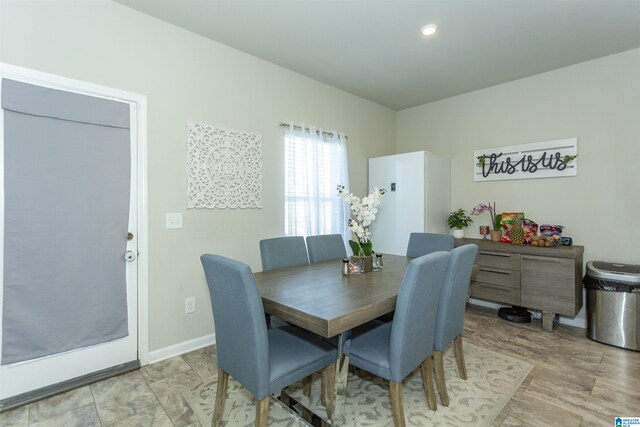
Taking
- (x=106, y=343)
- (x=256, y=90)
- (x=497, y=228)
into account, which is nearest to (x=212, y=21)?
(x=256, y=90)

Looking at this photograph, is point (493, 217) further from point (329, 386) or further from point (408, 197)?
point (329, 386)

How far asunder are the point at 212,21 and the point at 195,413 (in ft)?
9.09

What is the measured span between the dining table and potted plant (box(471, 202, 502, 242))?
6.52 feet

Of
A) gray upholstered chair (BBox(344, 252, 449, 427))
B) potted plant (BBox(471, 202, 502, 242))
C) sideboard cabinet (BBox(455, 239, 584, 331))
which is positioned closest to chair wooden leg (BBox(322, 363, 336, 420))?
gray upholstered chair (BBox(344, 252, 449, 427))

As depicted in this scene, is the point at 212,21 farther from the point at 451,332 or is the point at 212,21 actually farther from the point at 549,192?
the point at 549,192

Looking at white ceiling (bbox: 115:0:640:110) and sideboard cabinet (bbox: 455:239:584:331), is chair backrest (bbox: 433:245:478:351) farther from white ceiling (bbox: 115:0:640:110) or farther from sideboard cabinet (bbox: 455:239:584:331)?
white ceiling (bbox: 115:0:640:110)

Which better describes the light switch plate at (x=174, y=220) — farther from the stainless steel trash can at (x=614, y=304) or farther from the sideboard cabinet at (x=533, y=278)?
the stainless steel trash can at (x=614, y=304)

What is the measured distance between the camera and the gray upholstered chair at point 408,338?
151cm

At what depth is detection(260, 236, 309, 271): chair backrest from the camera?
2402mm

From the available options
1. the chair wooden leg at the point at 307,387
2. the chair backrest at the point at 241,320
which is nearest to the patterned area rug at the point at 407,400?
the chair wooden leg at the point at 307,387

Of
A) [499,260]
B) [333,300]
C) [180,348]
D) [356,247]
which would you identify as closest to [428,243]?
[356,247]

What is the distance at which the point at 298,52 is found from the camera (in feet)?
9.74

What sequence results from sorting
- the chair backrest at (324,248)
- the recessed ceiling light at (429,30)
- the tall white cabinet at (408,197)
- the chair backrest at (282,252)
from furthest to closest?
the tall white cabinet at (408,197), the chair backrest at (324,248), the recessed ceiling light at (429,30), the chair backrest at (282,252)

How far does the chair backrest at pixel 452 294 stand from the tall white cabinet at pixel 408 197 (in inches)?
68.4
